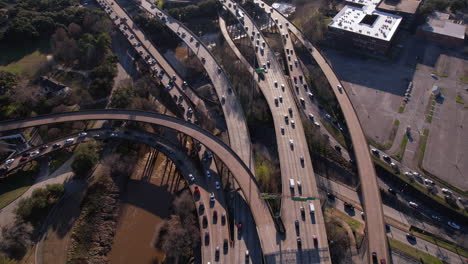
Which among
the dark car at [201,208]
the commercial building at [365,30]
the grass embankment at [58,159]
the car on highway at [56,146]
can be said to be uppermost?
the commercial building at [365,30]

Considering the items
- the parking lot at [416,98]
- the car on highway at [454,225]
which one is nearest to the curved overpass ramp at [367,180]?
the parking lot at [416,98]

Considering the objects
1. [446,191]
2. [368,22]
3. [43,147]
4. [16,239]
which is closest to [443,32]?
[368,22]

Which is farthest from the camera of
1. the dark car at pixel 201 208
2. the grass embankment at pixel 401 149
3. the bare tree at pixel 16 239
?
the grass embankment at pixel 401 149

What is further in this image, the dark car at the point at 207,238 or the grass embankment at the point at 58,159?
the grass embankment at the point at 58,159

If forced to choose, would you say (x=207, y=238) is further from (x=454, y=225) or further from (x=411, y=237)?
(x=454, y=225)

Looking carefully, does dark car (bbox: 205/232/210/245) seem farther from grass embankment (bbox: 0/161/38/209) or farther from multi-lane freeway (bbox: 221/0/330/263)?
grass embankment (bbox: 0/161/38/209)

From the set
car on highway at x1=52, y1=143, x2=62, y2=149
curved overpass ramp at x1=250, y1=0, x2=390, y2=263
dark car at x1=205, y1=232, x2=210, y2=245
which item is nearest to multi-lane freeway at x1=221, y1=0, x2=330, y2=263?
curved overpass ramp at x1=250, y1=0, x2=390, y2=263

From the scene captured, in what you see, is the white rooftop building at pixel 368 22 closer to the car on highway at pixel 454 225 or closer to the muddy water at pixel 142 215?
the car on highway at pixel 454 225
